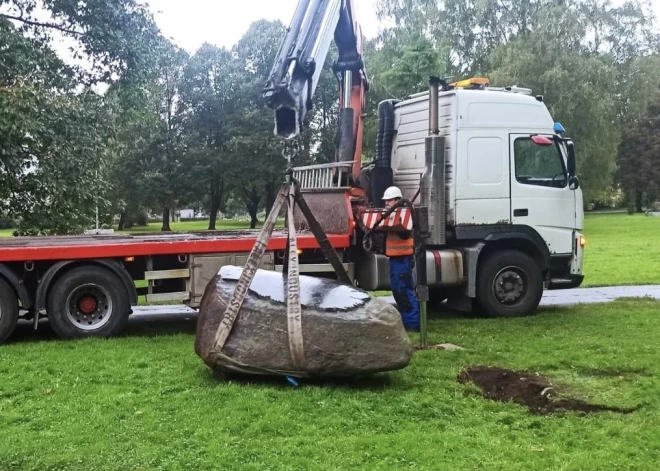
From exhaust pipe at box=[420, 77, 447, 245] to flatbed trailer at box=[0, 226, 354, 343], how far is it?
1.75 m

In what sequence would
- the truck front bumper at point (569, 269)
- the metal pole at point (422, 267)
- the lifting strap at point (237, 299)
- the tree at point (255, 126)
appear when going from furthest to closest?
the tree at point (255, 126) < the truck front bumper at point (569, 269) < the metal pole at point (422, 267) < the lifting strap at point (237, 299)

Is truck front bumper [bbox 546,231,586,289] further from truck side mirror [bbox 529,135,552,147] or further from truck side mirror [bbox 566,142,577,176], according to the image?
truck side mirror [bbox 529,135,552,147]

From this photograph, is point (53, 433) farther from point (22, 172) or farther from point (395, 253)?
point (22, 172)

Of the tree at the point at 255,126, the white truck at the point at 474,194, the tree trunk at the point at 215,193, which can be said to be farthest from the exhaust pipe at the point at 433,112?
the tree trunk at the point at 215,193

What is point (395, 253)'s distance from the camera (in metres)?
9.48

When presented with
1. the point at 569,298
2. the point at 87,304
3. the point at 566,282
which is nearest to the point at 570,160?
the point at 566,282

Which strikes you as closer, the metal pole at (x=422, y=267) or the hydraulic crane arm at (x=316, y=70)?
the hydraulic crane arm at (x=316, y=70)

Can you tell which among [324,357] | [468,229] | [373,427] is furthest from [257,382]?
[468,229]

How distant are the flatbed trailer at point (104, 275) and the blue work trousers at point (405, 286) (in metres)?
1.16

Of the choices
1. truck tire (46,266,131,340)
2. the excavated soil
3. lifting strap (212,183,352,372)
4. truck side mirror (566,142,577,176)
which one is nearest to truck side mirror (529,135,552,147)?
truck side mirror (566,142,577,176)

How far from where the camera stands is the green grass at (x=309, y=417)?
4875 mm

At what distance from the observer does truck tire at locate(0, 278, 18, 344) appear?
861 cm

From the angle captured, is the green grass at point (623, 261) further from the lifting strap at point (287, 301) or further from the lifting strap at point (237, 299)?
the lifting strap at point (237, 299)

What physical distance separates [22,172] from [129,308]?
7045mm
